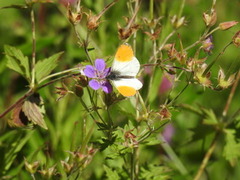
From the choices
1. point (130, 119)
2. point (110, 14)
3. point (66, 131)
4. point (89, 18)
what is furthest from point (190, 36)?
point (89, 18)

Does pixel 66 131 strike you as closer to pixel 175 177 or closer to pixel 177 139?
pixel 175 177

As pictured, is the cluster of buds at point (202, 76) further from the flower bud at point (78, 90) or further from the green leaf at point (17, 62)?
the green leaf at point (17, 62)

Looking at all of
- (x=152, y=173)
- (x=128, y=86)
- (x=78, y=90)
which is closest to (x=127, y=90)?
(x=128, y=86)

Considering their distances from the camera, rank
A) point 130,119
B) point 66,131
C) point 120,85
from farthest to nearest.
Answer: point 66,131 → point 130,119 → point 120,85

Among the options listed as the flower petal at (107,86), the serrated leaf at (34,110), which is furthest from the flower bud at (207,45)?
the serrated leaf at (34,110)

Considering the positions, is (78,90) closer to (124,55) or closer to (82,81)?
(82,81)

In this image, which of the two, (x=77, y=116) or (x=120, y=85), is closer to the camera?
(x=120, y=85)
